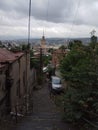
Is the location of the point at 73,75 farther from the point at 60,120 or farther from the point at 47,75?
the point at 47,75

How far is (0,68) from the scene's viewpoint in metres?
15.6

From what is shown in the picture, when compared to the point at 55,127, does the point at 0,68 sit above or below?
above

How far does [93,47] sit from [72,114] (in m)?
3.54

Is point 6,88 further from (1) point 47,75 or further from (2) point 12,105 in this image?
(1) point 47,75

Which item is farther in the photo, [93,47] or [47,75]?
[47,75]

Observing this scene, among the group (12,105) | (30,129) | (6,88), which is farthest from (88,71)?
(12,105)

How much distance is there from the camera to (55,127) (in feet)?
45.7

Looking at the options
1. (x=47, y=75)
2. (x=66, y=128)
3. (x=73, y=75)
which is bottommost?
(x=47, y=75)

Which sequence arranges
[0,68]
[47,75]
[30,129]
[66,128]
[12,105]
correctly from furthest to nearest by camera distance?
[47,75]
[12,105]
[0,68]
[66,128]
[30,129]

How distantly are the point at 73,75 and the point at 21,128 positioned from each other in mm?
3786

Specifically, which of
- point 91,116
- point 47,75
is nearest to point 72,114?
point 91,116

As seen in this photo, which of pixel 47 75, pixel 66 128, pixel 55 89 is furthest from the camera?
pixel 47 75

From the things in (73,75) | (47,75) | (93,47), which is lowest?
(47,75)

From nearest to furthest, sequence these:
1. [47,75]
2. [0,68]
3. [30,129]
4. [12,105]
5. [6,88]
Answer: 1. [30,129]
2. [0,68]
3. [6,88]
4. [12,105]
5. [47,75]
